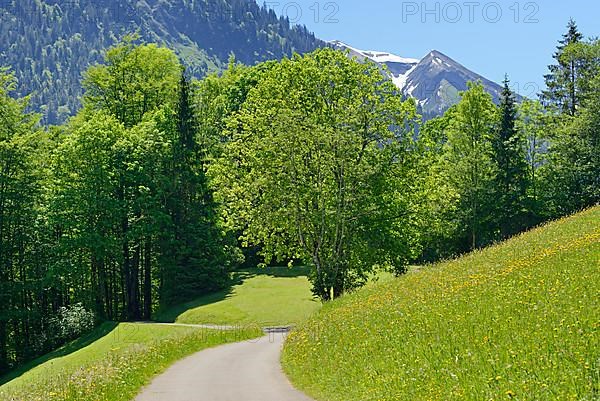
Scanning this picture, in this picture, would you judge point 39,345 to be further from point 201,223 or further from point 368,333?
point 368,333

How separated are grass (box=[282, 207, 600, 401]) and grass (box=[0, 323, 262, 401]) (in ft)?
16.4

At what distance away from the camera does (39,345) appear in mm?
50062

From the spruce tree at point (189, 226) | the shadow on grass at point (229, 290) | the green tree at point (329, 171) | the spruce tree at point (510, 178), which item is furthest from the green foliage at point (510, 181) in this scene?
the spruce tree at point (189, 226)

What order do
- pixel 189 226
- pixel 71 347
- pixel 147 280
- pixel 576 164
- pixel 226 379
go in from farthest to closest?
pixel 147 280
pixel 576 164
pixel 189 226
pixel 71 347
pixel 226 379

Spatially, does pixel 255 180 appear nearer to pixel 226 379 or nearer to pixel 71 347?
pixel 71 347

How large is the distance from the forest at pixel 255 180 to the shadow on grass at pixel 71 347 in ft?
9.09

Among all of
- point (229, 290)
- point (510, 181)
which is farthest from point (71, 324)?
point (510, 181)

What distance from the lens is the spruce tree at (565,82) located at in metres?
65.3

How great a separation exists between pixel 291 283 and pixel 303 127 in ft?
61.5

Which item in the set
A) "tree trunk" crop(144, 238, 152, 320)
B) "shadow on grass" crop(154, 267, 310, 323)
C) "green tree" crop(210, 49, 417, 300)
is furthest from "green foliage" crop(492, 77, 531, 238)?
"tree trunk" crop(144, 238, 152, 320)

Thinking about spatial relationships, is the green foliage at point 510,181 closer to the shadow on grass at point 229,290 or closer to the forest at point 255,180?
the forest at point 255,180

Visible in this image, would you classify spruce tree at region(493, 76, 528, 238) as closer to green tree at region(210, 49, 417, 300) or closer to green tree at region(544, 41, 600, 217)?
green tree at region(544, 41, 600, 217)

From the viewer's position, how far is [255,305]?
4656 cm

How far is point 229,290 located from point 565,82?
137ft
